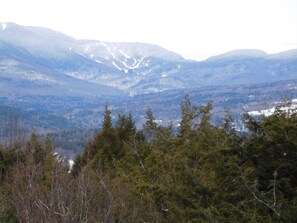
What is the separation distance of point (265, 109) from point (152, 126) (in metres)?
6.14

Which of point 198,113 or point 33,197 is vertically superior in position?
point 198,113

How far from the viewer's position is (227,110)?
8.38m

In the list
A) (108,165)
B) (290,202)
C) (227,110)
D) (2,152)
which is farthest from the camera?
(2,152)

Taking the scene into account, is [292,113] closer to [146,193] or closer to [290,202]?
[290,202]

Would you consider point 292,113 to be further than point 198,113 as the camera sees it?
No

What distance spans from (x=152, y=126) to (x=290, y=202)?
7.55 metres

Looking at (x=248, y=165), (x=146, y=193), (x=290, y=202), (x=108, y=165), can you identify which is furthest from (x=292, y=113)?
(x=108, y=165)

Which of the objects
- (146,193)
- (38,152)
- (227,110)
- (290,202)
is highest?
→ (227,110)

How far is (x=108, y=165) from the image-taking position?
602 inches

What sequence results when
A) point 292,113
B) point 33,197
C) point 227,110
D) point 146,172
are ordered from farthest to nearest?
point 146,172 < point 227,110 < point 33,197 < point 292,113

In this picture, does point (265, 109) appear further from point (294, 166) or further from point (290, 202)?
point (290, 202)

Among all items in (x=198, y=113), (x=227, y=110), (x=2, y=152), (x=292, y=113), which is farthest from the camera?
(x=2, y=152)

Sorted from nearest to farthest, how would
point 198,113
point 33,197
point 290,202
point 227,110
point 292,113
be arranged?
point 290,202 < point 292,113 < point 33,197 < point 227,110 < point 198,113

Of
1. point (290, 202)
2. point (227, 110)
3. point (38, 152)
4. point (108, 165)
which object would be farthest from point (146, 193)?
point (38, 152)
